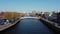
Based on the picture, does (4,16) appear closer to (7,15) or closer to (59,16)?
Answer: (7,15)

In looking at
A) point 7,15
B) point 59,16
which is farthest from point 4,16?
point 59,16

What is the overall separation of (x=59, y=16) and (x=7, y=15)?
31728 mm

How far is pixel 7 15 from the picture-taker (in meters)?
71.6

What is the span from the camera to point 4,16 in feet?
229

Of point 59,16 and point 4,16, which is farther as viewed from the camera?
point 4,16

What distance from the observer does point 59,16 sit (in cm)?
4541

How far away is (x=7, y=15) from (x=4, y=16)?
1.99 m

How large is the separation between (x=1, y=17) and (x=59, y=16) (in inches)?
1136

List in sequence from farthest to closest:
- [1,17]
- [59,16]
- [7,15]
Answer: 1. [7,15]
2. [1,17]
3. [59,16]

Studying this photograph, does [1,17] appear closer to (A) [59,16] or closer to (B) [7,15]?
(B) [7,15]

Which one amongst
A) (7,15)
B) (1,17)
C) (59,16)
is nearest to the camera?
(59,16)

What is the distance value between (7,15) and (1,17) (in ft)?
17.8

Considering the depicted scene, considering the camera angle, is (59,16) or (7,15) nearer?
(59,16)

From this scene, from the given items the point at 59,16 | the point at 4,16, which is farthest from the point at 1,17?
the point at 59,16
